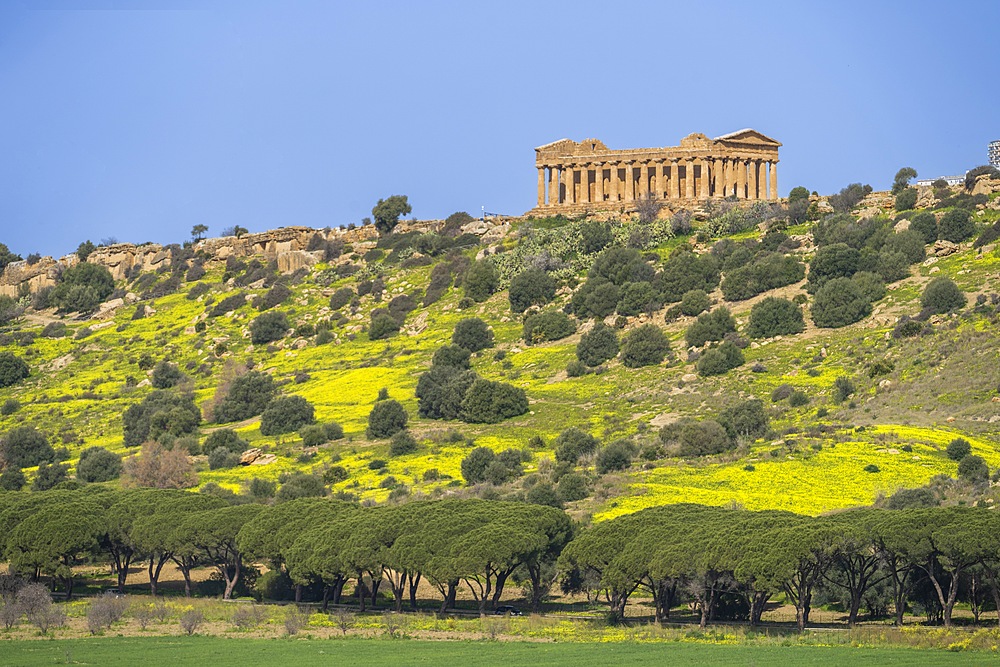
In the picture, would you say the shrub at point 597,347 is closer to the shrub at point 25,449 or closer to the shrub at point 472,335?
the shrub at point 472,335

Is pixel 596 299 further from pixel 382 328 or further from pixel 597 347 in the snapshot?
pixel 382 328

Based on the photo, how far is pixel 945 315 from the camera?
10712 centimetres

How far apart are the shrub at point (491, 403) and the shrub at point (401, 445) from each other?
294 inches

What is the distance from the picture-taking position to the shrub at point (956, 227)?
12288 cm

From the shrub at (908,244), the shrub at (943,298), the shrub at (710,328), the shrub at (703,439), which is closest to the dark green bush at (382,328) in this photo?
the shrub at (710,328)

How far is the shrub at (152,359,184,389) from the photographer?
131m

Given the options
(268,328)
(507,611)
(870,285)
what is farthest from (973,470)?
(268,328)

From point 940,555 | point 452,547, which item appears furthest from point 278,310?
point 940,555

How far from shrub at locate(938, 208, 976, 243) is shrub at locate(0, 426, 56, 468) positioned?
216 ft

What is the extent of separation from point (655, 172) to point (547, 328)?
99.7ft

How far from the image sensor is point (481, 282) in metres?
137

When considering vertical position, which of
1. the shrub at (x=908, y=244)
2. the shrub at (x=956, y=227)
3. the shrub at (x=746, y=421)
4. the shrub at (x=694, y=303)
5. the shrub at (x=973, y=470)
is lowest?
the shrub at (x=973, y=470)

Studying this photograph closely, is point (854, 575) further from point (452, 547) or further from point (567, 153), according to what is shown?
point (567, 153)

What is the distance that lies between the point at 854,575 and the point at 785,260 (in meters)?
64.1
